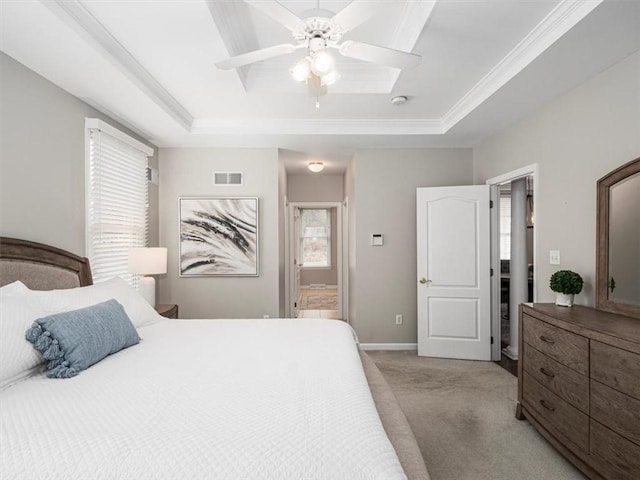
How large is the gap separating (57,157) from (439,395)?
3519 mm

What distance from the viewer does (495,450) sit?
2.17 m

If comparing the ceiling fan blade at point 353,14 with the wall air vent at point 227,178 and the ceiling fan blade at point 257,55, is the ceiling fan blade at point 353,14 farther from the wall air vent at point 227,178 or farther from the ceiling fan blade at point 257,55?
the wall air vent at point 227,178

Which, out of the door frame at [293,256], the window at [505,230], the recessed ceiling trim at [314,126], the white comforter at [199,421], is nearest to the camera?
the white comforter at [199,421]

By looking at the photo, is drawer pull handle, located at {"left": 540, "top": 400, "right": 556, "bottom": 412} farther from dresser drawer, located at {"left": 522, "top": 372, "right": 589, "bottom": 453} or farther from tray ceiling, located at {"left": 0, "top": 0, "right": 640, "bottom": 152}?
tray ceiling, located at {"left": 0, "top": 0, "right": 640, "bottom": 152}

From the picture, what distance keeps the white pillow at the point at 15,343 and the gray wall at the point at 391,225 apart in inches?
127

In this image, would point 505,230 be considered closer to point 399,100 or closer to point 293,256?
point 293,256

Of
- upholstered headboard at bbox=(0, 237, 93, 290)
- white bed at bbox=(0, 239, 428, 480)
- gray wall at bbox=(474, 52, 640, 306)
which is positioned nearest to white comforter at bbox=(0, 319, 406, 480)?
white bed at bbox=(0, 239, 428, 480)

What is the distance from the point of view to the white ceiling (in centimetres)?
185

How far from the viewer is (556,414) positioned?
2086mm

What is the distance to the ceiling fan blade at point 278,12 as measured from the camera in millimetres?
1432

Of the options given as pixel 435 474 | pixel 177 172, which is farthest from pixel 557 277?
pixel 177 172

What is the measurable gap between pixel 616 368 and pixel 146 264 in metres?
3.43

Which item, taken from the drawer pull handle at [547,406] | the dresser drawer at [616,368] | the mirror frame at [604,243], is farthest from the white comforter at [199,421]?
the mirror frame at [604,243]

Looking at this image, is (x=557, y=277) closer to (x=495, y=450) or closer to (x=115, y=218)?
(x=495, y=450)
